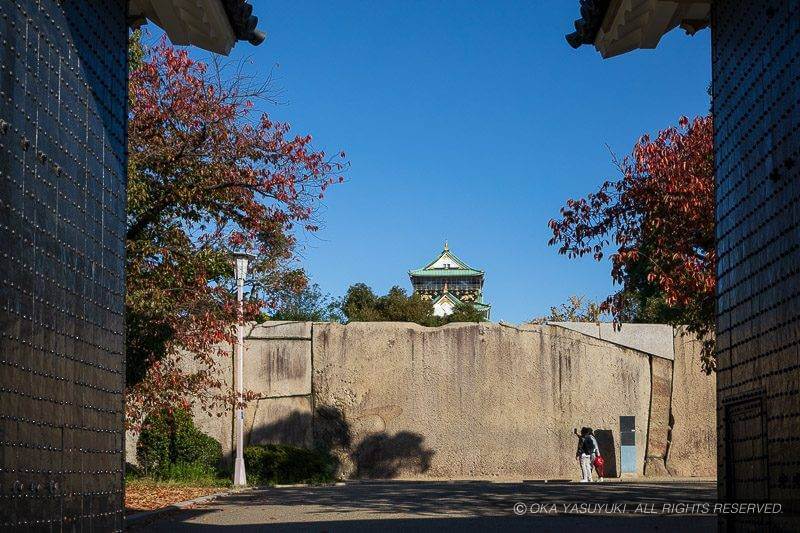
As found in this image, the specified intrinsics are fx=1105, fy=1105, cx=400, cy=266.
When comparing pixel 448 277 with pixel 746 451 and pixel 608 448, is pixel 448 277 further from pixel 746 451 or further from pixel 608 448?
pixel 746 451

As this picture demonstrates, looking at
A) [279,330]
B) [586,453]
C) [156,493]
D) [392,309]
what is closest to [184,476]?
[279,330]

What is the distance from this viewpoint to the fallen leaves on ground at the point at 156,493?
1660 centimetres

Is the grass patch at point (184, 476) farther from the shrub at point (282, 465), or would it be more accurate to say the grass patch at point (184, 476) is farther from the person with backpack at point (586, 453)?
the person with backpack at point (586, 453)

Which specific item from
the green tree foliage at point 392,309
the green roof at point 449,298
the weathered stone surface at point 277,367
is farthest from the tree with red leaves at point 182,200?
the green roof at point 449,298

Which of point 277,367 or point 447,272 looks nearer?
point 277,367

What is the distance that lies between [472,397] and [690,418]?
5.78 meters

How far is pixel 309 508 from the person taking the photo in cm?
1602

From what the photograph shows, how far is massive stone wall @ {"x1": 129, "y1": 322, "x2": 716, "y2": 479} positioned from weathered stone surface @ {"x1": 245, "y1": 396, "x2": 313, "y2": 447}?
3cm

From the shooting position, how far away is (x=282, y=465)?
25188 millimetres

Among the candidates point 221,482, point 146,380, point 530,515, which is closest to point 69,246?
point 530,515

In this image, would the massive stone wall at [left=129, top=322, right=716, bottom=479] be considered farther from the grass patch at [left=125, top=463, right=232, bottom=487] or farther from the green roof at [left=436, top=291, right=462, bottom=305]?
the green roof at [left=436, top=291, right=462, bottom=305]

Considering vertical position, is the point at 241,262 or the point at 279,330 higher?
the point at 241,262

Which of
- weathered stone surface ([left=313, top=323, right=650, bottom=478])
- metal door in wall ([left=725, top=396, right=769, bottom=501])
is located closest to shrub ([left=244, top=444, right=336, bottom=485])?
weathered stone surface ([left=313, top=323, right=650, bottom=478])

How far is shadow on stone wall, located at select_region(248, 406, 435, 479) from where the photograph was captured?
91.5 feet
